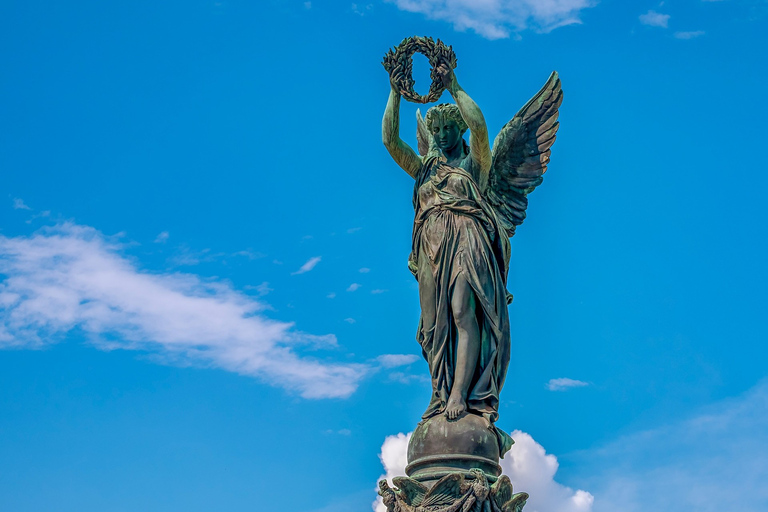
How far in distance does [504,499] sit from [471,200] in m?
3.63

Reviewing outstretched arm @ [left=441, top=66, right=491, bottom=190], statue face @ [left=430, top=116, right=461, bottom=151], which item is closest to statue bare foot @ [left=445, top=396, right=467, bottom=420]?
outstretched arm @ [left=441, top=66, right=491, bottom=190]

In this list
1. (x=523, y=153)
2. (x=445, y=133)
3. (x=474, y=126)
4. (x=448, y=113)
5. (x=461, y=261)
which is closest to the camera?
(x=461, y=261)

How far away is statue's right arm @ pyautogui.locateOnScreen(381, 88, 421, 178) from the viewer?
13547mm

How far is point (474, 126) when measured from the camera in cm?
1305

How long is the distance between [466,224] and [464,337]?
1402mm

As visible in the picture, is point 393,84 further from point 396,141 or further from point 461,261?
point 461,261

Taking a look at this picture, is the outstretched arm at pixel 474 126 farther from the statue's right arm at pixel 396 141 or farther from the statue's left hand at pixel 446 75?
the statue's right arm at pixel 396 141

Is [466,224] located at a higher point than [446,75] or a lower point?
lower

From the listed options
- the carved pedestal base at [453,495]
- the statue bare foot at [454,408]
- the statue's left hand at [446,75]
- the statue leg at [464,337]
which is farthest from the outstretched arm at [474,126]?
the carved pedestal base at [453,495]

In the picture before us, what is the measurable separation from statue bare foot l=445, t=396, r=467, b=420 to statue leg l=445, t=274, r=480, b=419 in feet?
0.04

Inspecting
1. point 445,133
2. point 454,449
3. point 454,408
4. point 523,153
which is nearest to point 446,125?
point 445,133

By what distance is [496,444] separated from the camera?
12.1m

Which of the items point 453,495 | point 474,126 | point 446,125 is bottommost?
point 453,495

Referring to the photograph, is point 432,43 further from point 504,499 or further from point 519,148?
point 504,499
